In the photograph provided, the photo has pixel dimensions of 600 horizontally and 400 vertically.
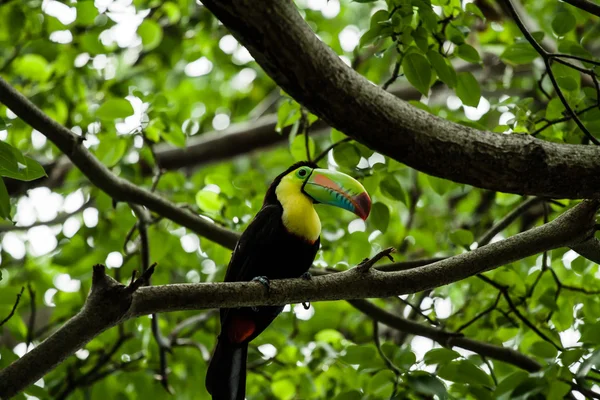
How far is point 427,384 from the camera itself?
126 inches

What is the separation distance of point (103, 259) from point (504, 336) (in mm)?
2647

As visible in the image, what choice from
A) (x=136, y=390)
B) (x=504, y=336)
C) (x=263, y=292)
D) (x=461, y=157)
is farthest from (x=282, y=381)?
(x=461, y=157)

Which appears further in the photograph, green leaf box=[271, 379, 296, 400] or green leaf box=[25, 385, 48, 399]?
green leaf box=[271, 379, 296, 400]

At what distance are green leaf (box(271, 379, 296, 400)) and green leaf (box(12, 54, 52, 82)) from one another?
9.79 feet

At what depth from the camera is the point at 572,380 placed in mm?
3049

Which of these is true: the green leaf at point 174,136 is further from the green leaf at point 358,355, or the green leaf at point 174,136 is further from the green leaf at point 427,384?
the green leaf at point 427,384

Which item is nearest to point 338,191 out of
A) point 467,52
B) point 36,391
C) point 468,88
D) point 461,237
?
point 461,237

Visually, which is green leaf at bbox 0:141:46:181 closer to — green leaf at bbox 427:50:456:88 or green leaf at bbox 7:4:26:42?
green leaf at bbox 427:50:456:88

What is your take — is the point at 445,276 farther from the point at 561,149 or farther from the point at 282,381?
the point at 282,381

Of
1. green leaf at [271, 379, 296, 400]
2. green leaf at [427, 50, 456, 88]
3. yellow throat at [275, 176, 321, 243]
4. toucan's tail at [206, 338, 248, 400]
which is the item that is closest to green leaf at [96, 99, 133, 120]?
yellow throat at [275, 176, 321, 243]

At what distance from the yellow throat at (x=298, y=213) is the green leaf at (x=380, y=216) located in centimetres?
31

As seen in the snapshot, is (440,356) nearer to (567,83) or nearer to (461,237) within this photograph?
(461,237)

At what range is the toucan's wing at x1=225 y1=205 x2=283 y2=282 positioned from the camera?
12.4ft

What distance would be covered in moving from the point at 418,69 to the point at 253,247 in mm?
1302
